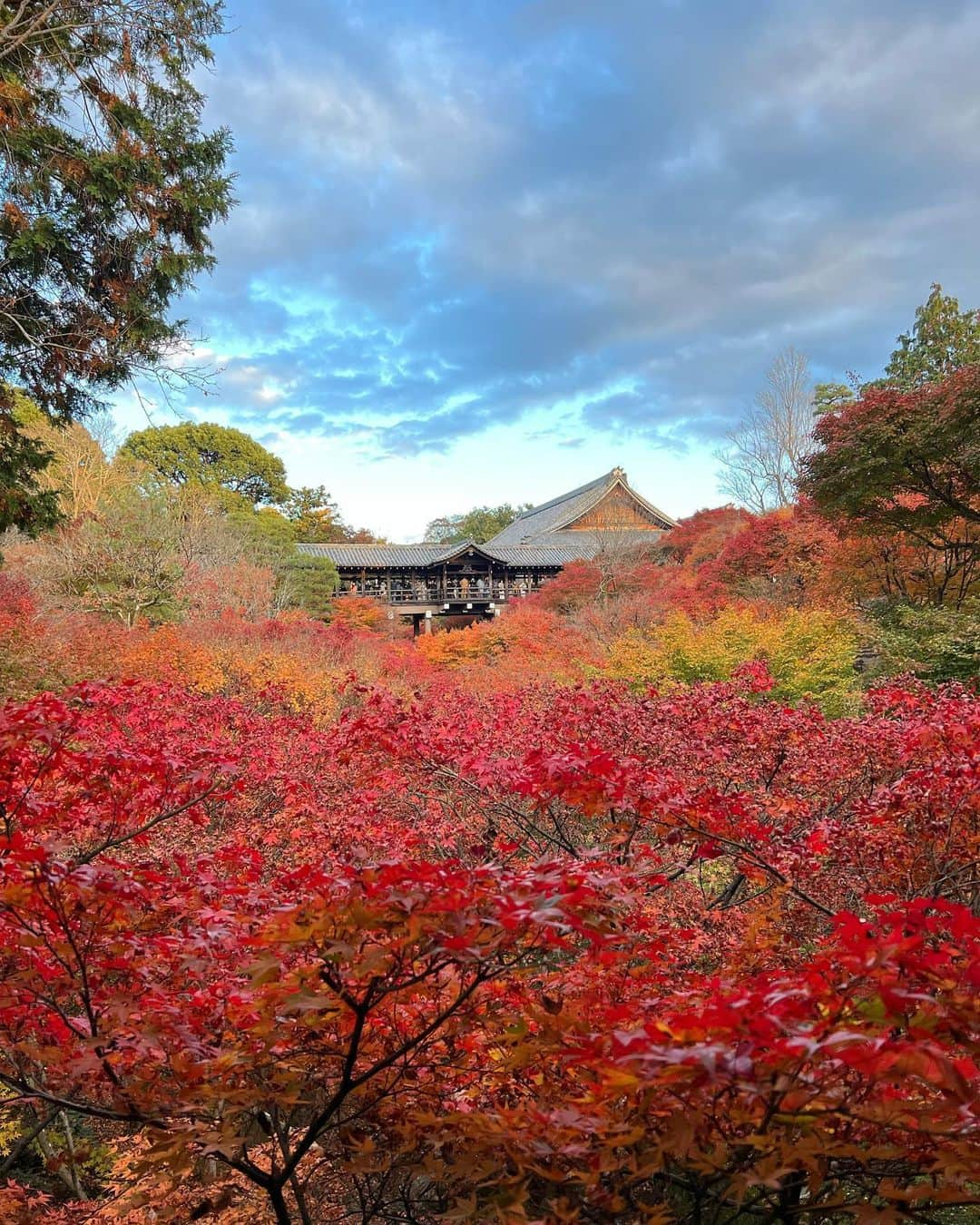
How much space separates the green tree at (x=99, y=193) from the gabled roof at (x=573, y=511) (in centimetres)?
2404

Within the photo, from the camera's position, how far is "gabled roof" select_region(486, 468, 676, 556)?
111 ft

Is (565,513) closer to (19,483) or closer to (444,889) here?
(19,483)

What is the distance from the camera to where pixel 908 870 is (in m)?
2.65

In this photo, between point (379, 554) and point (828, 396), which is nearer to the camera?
point (828, 396)

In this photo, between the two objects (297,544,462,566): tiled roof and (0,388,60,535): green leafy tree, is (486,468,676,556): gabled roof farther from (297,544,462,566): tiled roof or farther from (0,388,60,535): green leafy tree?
(0,388,60,535): green leafy tree

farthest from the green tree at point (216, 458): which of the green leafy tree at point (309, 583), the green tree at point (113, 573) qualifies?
the green tree at point (113, 573)

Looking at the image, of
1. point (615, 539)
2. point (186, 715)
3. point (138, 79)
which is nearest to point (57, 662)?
point (186, 715)

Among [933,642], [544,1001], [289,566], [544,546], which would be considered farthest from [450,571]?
[544,1001]

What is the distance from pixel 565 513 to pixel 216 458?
18326 mm

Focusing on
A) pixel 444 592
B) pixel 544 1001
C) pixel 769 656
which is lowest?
pixel 544 1001

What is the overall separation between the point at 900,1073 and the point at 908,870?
1917mm

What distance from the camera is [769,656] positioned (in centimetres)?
962

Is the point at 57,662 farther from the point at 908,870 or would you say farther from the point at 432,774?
the point at 908,870

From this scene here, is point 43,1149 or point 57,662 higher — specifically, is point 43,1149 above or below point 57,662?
below
